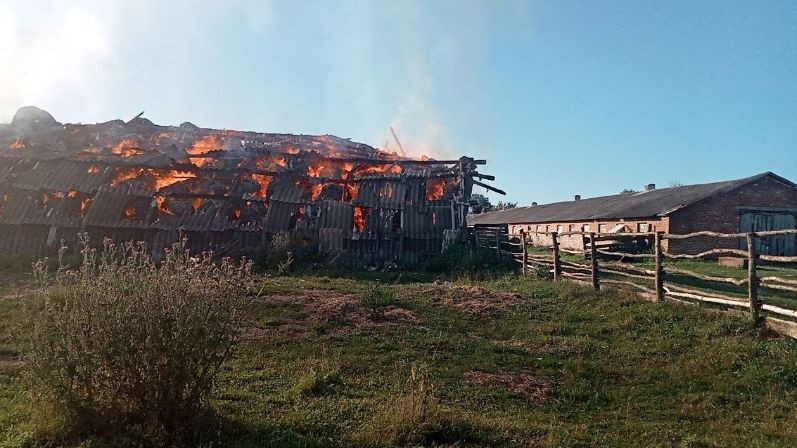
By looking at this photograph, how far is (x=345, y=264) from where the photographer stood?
64.4 feet

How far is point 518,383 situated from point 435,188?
1614 cm

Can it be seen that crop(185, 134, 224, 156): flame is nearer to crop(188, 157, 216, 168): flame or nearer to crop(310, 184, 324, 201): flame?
crop(188, 157, 216, 168): flame

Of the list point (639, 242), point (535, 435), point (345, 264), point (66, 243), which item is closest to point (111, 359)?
point (535, 435)

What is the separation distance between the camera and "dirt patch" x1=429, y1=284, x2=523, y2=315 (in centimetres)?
1153

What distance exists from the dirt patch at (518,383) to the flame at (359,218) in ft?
46.4

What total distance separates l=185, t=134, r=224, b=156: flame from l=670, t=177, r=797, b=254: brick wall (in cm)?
2228

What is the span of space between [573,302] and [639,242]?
1657 centimetres

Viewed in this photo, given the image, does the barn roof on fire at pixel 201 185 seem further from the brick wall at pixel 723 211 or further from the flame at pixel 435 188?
the brick wall at pixel 723 211

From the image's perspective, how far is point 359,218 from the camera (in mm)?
21562

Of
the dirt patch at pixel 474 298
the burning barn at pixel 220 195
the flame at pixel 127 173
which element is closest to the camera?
the dirt patch at pixel 474 298

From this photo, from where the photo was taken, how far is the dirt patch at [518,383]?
6.80 m

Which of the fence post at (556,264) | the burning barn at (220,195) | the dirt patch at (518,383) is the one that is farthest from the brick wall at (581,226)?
the dirt patch at (518,383)

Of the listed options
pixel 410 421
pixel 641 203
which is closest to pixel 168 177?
pixel 410 421

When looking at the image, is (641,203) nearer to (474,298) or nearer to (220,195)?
(474,298)
